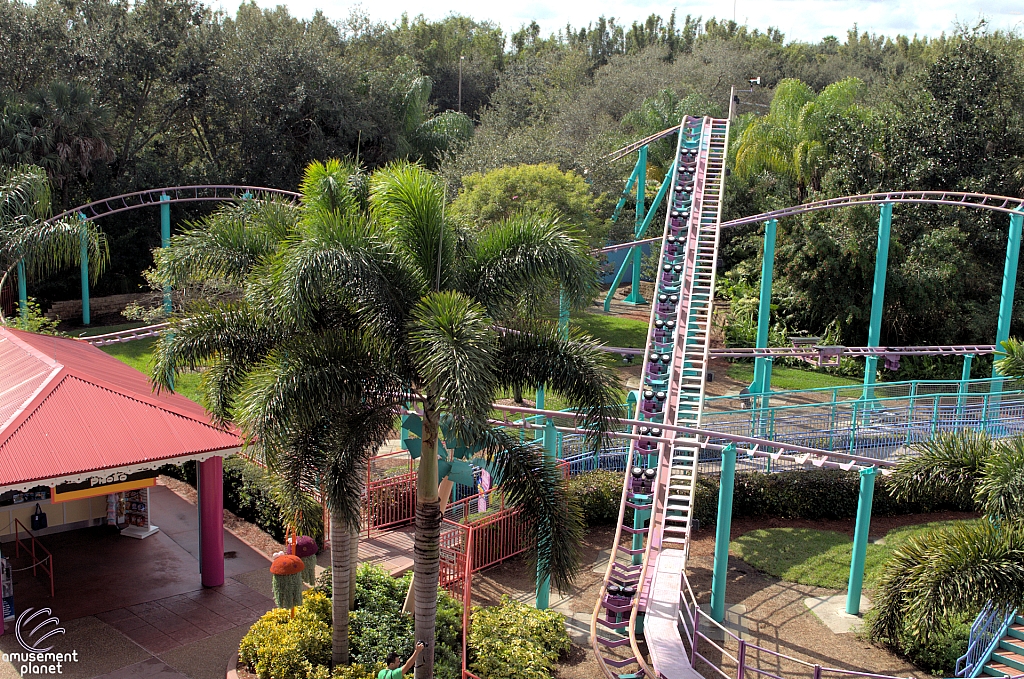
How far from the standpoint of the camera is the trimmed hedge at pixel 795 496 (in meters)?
17.6

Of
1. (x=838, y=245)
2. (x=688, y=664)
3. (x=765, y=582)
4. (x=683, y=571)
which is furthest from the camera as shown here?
(x=838, y=245)

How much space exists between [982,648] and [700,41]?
213 ft

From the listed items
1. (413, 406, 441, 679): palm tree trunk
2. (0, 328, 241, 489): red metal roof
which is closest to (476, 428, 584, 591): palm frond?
(413, 406, 441, 679): palm tree trunk

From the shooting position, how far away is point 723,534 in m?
14.3

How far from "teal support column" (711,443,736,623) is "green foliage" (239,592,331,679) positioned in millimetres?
5959

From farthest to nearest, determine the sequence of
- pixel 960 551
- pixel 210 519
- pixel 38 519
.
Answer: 1. pixel 38 519
2. pixel 210 519
3. pixel 960 551

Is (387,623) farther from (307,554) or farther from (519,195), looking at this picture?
(519,195)

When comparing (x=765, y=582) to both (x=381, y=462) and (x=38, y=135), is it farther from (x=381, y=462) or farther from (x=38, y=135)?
(x=38, y=135)

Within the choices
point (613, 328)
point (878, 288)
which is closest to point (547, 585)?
point (878, 288)

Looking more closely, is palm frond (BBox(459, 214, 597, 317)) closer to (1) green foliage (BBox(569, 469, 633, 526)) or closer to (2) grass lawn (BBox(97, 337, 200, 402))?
(1) green foliage (BBox(569, 469, 633, 526))

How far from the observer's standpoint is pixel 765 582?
613 inches

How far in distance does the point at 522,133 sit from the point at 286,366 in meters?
24.1

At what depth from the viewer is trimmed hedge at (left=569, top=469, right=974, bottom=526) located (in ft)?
57.8

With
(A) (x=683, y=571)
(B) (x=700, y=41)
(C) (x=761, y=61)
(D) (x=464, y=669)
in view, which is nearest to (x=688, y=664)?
(A) (x=683, y=571)
